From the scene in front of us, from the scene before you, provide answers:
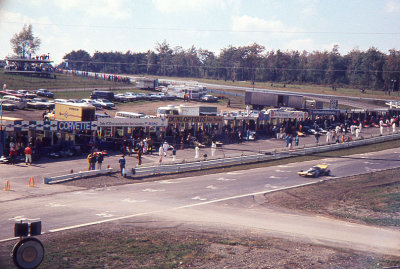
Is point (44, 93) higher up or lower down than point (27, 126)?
higher up

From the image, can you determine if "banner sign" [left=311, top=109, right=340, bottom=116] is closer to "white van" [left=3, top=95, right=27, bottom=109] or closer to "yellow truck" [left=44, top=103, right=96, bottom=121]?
"yellow truck" [left=44, top=103, right=96, bottom=121]

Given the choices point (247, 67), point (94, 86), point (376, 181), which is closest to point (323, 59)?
point (247, 67)

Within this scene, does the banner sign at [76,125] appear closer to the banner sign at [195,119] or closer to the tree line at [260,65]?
the banner sign at [195,119]

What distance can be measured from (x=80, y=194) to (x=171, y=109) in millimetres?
19607

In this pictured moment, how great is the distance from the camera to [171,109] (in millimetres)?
39219

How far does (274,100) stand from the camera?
5706 centimetres

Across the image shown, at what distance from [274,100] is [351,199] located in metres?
34.6

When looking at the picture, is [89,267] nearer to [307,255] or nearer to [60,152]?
[307,255]

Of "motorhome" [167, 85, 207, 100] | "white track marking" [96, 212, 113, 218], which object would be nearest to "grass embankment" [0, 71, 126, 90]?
"motorhome" [167, 85, 207, 100]

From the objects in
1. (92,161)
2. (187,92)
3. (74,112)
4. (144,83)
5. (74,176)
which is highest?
(144,83)

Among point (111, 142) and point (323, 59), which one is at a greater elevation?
point (323, 59)

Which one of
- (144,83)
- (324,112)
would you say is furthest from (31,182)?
(144,83)

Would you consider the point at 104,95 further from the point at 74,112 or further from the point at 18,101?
the point at 74,112

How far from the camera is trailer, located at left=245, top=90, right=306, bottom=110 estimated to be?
5681 centimetres
